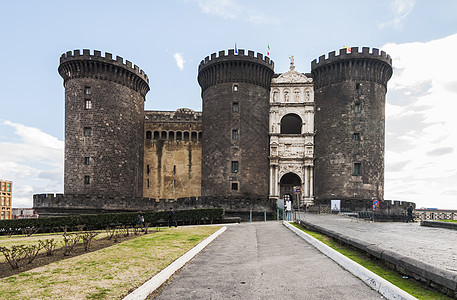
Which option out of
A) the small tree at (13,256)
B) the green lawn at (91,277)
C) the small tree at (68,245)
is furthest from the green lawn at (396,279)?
the small tree at (13,256)

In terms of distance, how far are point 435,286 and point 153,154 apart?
3745 centimetres

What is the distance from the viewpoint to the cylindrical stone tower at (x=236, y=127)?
35.3 m

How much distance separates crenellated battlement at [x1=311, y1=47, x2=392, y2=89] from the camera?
34938mm

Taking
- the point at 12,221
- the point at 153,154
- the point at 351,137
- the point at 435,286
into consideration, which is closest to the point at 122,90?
the point at 153,154

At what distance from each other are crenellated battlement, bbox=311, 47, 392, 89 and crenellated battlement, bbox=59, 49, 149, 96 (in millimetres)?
22274

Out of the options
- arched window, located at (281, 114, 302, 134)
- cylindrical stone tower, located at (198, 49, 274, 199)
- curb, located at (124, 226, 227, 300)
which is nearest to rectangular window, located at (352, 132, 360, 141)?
arched window, located at (281, 114, 302, 134)

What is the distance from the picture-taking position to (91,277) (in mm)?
6773

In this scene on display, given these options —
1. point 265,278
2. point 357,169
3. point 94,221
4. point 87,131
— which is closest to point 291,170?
point 357,169

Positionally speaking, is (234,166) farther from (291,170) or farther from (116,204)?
(116,204)

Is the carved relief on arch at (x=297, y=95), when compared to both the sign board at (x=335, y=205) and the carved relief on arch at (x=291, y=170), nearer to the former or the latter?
the carved relief on arch at (x=291, y=170)

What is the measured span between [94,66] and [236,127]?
1618 cm

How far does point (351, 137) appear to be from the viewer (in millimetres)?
34594

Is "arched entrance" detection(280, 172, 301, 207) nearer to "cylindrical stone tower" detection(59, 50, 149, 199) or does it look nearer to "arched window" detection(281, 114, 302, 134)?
"arched window" detection(281, 114, 302, 134)

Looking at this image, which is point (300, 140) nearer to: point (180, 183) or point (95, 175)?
point (180, 183)
